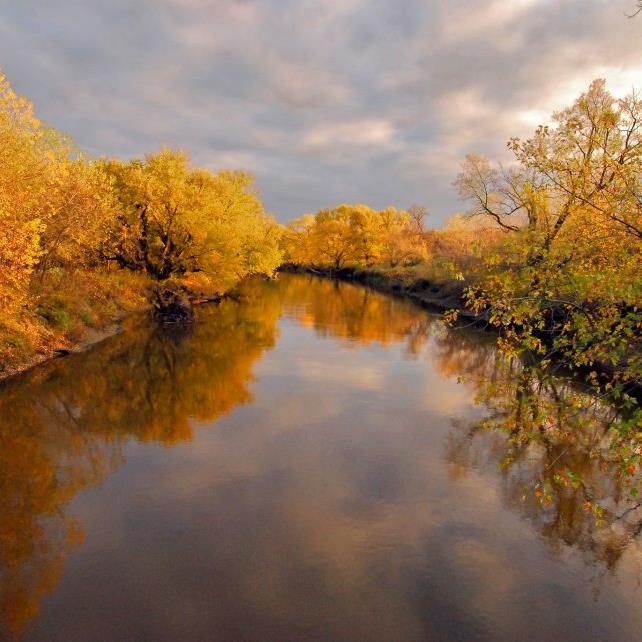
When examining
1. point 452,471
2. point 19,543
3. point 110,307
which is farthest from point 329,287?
point 19,543

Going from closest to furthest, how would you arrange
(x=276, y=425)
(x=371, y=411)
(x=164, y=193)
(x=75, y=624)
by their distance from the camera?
(x=75, y=624) → (x=276, y=425) → (x=371, y=411) → (x=164, y=193)

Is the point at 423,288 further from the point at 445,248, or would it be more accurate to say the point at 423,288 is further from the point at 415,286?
the point at 445,248

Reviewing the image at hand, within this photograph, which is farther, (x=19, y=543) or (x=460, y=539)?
(x=460, y=539)

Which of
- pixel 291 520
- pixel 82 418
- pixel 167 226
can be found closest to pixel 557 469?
pixel 291 520

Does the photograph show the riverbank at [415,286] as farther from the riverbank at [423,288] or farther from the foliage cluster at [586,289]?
the foliage cluster at [586,289]

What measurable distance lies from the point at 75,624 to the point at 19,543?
10.5 ft

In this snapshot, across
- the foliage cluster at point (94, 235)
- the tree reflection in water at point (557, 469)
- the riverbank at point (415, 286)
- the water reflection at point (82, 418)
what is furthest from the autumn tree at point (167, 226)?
the tree reflection in water at point (557, 469)

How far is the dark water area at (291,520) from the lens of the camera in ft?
31.0

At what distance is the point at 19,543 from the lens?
11.2 meters

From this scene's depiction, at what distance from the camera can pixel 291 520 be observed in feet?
41.2

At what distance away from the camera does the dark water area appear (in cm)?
944

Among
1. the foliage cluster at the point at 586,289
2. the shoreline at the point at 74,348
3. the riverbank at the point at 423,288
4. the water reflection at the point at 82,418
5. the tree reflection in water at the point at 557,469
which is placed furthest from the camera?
the riverbank at the point at 423,288

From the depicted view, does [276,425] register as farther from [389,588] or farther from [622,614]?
[622,614]

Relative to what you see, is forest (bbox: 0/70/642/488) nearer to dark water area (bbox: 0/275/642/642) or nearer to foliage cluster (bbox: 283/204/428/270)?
dark water area (bbox: 0/275/642/642)
